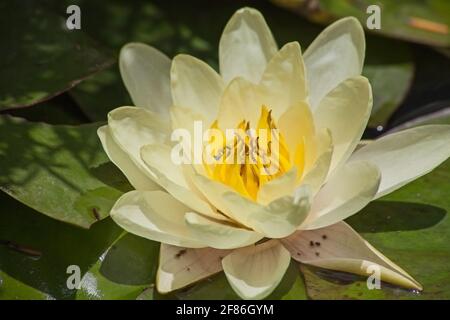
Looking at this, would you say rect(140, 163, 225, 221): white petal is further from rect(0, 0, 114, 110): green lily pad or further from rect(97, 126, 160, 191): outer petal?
rect(0, 0, 114, 110): green lily pad

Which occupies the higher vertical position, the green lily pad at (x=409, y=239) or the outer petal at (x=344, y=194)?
the outer petal at (x=344, y=194)

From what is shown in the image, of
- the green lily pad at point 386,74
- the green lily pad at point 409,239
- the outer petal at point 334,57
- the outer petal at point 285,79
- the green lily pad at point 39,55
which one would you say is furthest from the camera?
the green lily pad at point 386,74

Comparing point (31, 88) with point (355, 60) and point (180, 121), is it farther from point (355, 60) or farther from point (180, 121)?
point (355, 60)

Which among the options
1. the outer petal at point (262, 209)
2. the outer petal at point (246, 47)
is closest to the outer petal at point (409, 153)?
the outer petal at point (262, 209)

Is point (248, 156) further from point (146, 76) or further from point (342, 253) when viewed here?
point (146, 76)

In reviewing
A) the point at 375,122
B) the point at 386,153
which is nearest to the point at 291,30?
the point at 375,122

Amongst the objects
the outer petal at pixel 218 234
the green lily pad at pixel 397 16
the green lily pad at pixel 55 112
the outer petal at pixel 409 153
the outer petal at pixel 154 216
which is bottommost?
the green lily pad at pixel 55 112

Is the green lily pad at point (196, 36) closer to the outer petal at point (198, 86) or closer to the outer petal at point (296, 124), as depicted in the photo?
the outer petal at point (198, 86)
